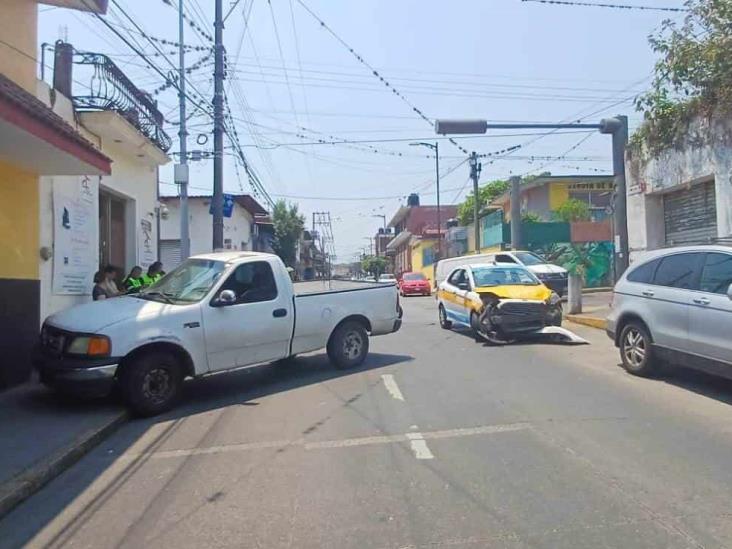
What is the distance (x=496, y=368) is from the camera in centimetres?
1014

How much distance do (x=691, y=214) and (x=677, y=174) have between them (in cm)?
106

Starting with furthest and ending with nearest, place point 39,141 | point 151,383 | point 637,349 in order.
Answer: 1. point 637,349
2. point 39,141
3. point 151,383

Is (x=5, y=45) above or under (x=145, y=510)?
above

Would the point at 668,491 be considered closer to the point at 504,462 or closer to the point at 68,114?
the point at 504,462

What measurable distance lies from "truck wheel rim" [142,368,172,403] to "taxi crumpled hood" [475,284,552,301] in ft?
22.7

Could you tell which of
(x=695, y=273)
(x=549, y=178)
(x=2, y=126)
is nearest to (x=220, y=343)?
(x=2, y=126)

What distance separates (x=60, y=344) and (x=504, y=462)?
523cm

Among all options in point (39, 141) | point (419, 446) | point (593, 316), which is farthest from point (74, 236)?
point (593, 316)

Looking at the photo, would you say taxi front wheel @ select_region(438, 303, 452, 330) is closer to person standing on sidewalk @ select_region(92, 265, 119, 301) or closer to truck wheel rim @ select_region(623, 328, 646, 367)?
truck wheel rim @ select_region(623, 328, 646, 367)

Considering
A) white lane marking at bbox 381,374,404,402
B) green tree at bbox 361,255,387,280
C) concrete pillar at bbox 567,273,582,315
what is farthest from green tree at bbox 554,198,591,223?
green tree at bbox 361,255,387,280

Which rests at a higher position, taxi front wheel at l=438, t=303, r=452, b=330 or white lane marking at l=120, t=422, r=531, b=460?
taxi front wheel at l=438, t=303, r=452, b=330

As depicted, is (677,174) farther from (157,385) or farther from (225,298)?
(157,385)

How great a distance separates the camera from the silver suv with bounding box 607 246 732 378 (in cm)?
766

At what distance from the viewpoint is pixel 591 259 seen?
31.9m
